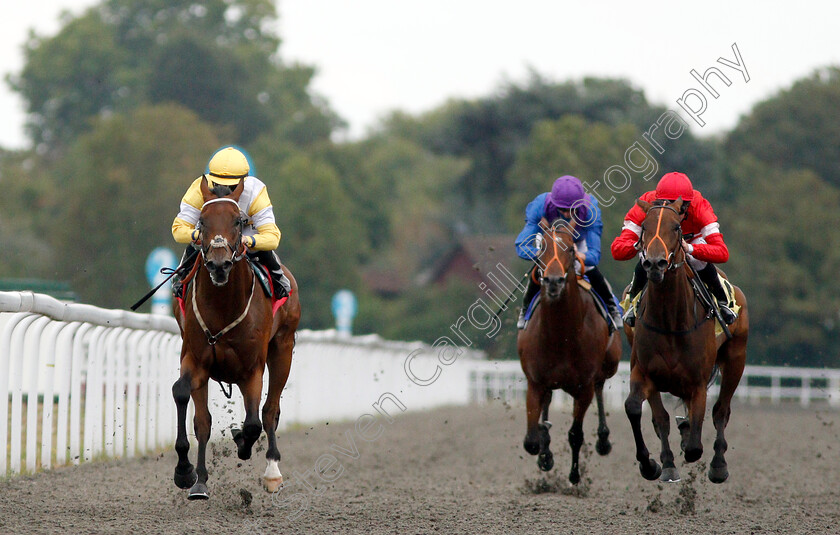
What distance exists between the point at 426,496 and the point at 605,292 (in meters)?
2.11

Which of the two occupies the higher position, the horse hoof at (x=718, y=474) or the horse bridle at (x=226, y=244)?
the horse bridle at (x=226, y=244)

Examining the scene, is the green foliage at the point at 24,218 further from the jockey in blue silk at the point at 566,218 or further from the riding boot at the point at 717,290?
the riding boot at the point at 717,290

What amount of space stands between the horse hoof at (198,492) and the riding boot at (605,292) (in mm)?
3562

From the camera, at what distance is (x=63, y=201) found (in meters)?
46.7

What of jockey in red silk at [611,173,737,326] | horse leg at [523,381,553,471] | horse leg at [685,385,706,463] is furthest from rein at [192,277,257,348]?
horse leg at [685,385,706,463]

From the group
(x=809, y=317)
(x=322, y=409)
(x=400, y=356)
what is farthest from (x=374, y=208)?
(x=322, y=409)

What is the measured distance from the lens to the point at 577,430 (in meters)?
9.00

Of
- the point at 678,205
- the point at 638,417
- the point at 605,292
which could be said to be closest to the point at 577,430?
the point at 605,292

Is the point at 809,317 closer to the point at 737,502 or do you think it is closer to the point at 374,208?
the point at 374,208

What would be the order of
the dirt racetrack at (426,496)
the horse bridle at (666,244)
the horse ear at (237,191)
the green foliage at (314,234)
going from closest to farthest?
the dirt racetrack at (426,496) → the horse ear at (237,191) → the horse bridle at (666,244) → the green foliage at (314,234)

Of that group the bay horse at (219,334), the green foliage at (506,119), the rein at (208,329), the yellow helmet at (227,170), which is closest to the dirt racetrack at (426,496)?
the bay horse at (219,334)

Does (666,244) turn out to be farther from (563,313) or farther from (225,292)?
(225,292)

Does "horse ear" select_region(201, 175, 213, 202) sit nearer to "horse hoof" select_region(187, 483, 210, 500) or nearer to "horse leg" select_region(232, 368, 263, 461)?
"horse leg" select_region(232, 368, 263, 461)

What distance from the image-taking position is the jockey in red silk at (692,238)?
7.72 m
